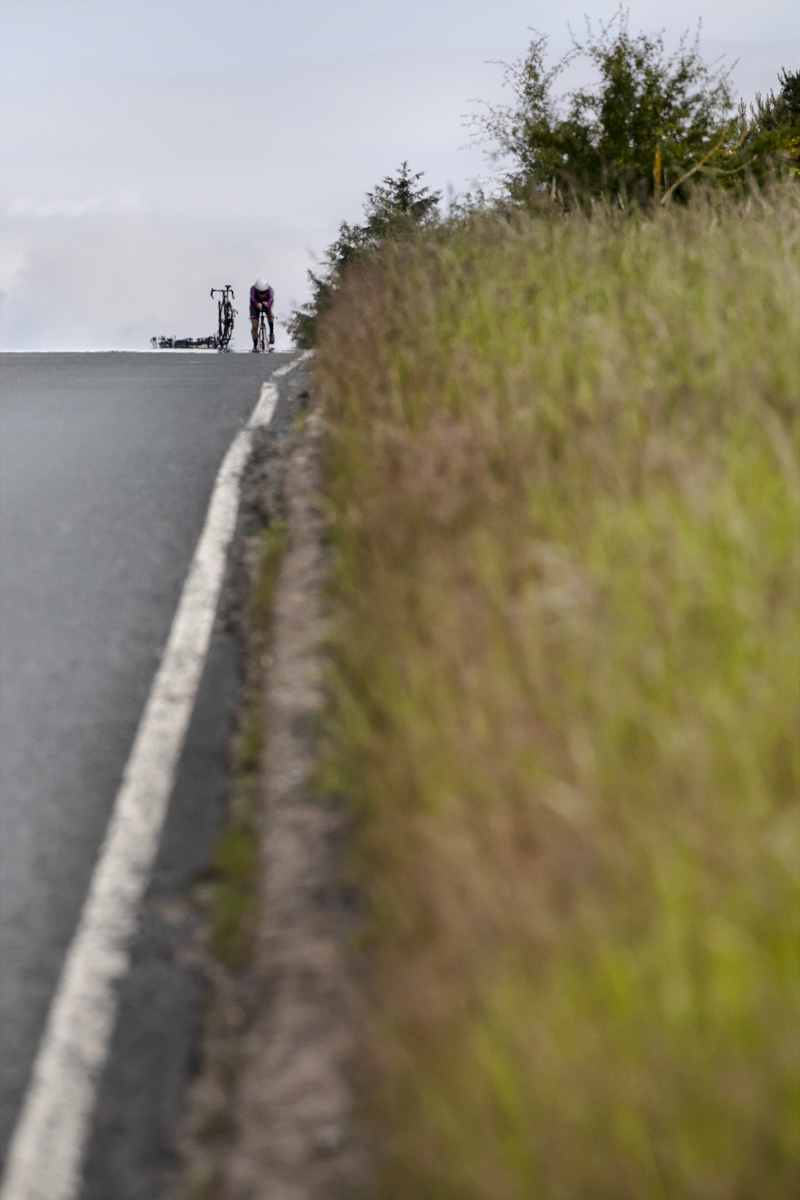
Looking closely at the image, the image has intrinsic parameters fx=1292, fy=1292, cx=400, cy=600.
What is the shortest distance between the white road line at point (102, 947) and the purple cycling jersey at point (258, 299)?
799 inches

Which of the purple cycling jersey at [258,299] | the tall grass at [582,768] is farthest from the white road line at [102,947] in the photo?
the purple cycling jersey at [258,299]

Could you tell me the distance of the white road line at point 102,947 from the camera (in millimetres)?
2939

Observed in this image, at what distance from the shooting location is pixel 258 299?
2545 centimetres

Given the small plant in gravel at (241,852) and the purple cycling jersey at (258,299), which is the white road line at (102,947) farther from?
the purple cycling jersey at (258,299)

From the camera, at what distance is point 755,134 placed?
34.4 meters

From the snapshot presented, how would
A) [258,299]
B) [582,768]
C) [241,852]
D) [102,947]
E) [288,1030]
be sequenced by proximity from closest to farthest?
[582,768] → [288,1030] → [102,947] → [241,852] → [258,299]

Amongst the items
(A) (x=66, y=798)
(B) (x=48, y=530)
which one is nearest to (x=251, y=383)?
(B) (x=48, y=530)

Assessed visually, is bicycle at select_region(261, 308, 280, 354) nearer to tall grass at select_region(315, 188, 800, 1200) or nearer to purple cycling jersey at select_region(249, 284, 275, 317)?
purple cycling jersey at select_region(249, 284, 275, 317)

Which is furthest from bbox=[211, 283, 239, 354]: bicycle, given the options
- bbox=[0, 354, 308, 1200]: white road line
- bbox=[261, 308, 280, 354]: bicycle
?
bbox=[0, 354, 308, 1200]: white road line

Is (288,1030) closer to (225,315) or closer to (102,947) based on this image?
(102,947)

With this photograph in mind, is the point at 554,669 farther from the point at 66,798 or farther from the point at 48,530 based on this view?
the point at 48,530

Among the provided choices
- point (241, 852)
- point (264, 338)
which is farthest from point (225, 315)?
point (241, 852)

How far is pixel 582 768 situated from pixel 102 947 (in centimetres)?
168

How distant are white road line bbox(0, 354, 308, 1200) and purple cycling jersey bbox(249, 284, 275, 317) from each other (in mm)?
20293
